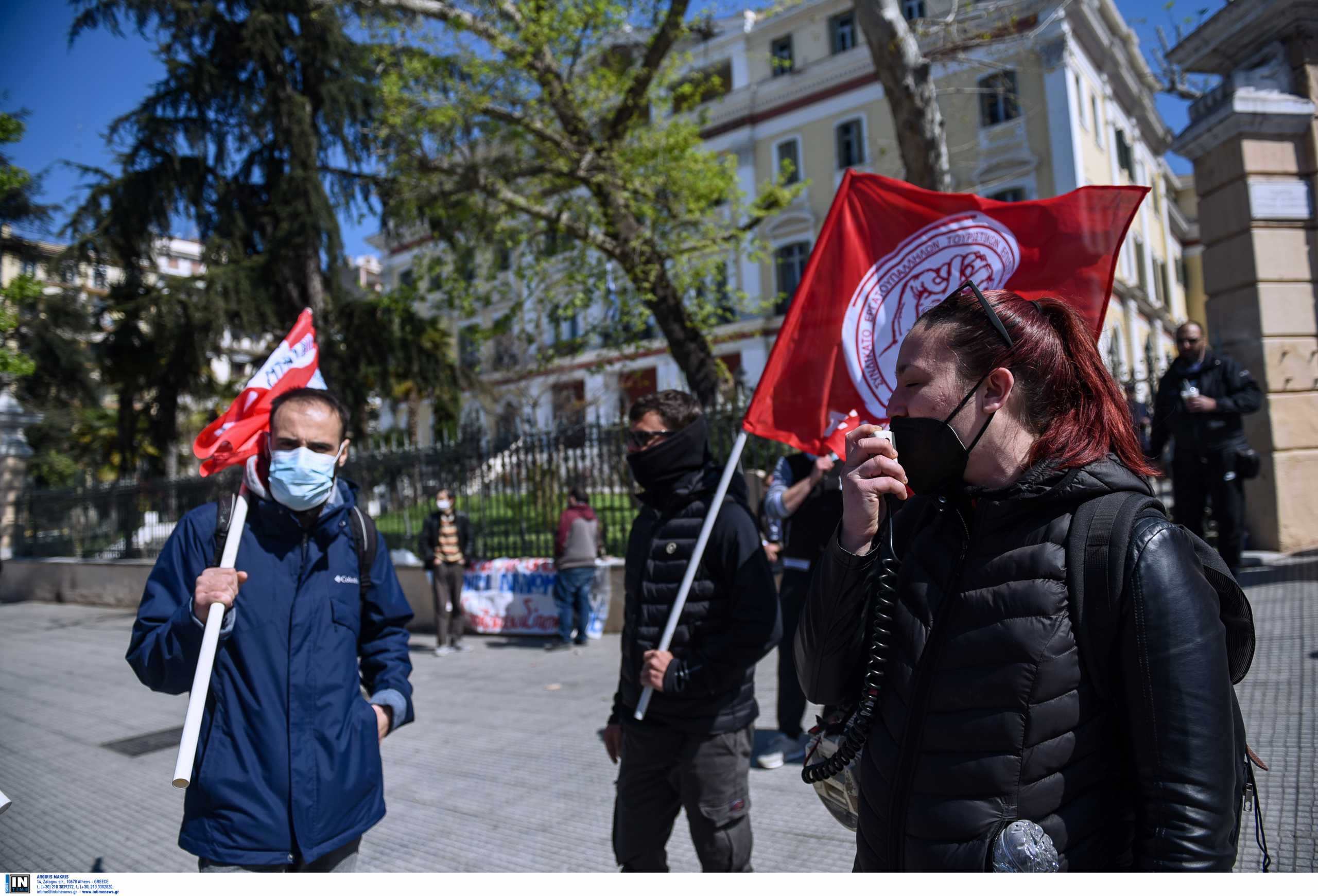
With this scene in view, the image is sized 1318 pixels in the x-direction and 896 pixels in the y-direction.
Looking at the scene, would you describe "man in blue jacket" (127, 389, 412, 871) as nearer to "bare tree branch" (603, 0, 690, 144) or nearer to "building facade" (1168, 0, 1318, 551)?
"building facade" (1168, 0, 1318, 551)

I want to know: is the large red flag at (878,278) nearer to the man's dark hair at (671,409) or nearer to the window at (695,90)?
the man's dark hair at (671,409)

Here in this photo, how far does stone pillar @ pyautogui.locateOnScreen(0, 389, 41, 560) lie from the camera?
56.3ft

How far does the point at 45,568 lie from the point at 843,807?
1898cm

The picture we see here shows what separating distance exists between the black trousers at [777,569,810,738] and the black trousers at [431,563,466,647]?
602 centimetres

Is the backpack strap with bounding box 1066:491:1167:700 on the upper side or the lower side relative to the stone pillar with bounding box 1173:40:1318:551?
lower

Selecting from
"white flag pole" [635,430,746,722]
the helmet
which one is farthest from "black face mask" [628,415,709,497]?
the helmet

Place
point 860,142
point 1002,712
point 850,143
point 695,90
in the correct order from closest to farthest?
1. point 1002,712
2. point 695,90
3. point 860,142
4. point 850,143

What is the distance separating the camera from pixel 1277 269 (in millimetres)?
8125

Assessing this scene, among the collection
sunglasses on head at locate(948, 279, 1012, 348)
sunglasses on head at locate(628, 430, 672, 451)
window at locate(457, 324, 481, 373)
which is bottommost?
sunglasses on head at locate(628, 430, 672, 451)

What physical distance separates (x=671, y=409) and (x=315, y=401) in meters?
1.30

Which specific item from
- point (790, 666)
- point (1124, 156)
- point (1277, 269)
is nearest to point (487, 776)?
point (790, 666)

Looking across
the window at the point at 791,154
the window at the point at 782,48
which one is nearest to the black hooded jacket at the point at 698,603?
the window at the point at 791,154

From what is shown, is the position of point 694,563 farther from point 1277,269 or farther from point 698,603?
point 1277,269
